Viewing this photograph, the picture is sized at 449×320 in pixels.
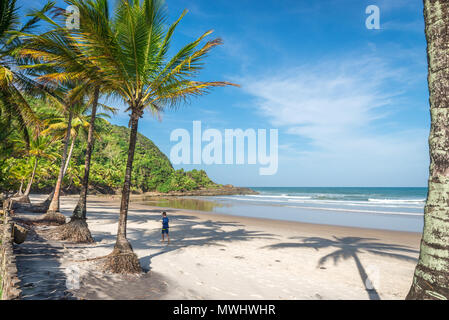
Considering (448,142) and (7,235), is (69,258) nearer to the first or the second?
(7,235)

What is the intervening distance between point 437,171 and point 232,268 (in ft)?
19.0

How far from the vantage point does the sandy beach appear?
5441 millimetres

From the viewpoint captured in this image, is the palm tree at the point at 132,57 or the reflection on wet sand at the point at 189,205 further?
the reflection on wet sand at the point at 189,205

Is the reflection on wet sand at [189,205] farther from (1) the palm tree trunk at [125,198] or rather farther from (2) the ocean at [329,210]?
(1) the palm tree trunk at [125,198]

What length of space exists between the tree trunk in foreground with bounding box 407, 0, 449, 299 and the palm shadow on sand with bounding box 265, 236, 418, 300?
14.2 ft

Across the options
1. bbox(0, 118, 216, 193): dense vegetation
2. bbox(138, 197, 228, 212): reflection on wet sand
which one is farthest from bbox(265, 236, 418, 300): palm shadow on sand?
bbox(0, 118, 216, 193): dense vegetation

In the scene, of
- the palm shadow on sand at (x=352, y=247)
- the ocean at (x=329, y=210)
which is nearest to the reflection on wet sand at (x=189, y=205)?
the ocean at (x=329, y=210)

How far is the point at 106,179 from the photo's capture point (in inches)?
1810

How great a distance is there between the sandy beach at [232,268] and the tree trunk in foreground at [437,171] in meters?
3.03

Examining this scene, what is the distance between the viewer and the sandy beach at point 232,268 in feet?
17.9

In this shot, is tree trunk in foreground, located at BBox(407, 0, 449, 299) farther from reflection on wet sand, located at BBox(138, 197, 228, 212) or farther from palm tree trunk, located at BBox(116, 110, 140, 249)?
reflection on wet sand, located at BBox(138, 197, 228, 212)

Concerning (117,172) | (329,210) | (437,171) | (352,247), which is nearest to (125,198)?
(437,171)

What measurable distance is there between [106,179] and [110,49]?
4415 centimetres

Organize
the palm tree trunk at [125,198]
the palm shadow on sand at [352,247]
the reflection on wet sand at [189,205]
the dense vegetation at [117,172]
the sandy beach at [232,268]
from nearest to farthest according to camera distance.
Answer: the sandy beach at [232,268]
the palm tree trunk at [125,198]
the palm shadow on sand at [352,247]
the reflection on wet sand at [189,205]
the dense vegetation at [117,172]
